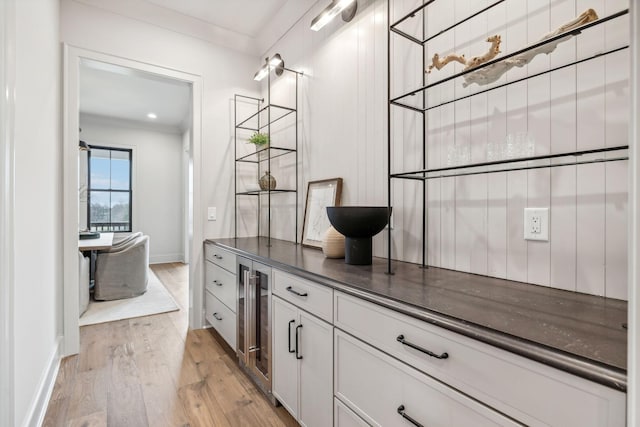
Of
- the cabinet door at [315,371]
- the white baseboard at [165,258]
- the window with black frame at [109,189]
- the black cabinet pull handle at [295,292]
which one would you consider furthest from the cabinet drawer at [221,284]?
the window with black frame at [109,189]

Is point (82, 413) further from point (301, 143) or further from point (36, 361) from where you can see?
point (301, 143)

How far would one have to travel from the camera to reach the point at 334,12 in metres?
1.93

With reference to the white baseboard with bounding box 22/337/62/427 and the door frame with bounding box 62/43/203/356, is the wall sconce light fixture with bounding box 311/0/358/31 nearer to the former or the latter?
the door frame with bounding box 62/43/203/356

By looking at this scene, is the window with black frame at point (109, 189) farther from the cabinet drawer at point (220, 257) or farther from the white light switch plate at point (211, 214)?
the cabinet drawer at point (220, 257)

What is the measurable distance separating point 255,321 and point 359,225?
0.96 m

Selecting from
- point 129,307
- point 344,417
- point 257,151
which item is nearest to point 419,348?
point 344,417

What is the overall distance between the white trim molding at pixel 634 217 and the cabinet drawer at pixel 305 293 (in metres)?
0.96

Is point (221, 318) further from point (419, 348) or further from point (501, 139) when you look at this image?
point (501, 139)

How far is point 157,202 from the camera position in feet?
21.3

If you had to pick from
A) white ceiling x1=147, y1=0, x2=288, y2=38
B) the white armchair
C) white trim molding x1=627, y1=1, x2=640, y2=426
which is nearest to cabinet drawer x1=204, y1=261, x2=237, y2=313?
the white armchair

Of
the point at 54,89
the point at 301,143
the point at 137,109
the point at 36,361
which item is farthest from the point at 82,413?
the point at 137,109

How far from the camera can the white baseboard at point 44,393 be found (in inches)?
62.4

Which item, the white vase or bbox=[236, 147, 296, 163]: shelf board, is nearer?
the white vase

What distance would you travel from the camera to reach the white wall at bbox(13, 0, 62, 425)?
1409mm
